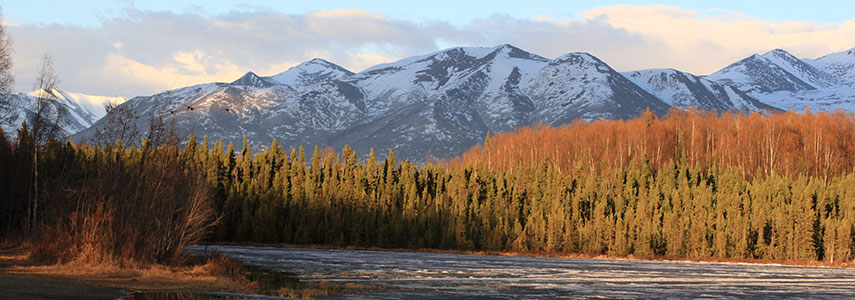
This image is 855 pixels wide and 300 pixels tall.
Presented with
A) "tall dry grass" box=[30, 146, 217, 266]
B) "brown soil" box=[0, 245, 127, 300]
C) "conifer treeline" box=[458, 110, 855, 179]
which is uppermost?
"conifer treeline" box=[458, 110, 855, 179]

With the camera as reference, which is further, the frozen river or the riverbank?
the frozen river

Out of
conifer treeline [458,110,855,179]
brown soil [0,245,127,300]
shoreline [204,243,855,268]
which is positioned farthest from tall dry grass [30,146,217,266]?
conifer treeline [458,110,855,179]

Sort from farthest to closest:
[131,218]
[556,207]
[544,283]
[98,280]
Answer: [556,207], [544,283], [131,218], [98,280]

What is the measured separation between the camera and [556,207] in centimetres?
12431

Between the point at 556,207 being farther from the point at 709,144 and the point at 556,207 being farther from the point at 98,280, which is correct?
the point at 98,280

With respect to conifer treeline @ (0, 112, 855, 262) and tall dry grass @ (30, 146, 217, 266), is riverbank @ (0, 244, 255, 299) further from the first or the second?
conifer treeline @ (0, 112, 855, 262)

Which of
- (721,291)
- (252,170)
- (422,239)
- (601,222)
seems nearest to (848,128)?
(601,222)

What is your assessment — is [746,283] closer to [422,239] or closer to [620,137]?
[422,239]

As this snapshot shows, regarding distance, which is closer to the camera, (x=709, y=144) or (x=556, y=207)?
(x=556, y=207)

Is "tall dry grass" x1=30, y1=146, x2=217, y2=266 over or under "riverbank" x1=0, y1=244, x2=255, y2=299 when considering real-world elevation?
over

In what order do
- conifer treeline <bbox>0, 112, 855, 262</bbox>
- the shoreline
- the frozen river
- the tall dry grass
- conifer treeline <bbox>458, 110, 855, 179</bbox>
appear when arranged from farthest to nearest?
1. conifer treeline <bbox>458, 110, 855, 179</bbox>
2. conifer treeline <bbox>0, 112, 855, 262</bbox>
3. the shoreline
4. the frozen river
5. the tall dry grass

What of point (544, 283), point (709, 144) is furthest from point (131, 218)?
point (709, 144)

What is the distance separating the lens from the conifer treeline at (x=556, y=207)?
112m

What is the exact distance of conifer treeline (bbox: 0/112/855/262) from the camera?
112375mm
